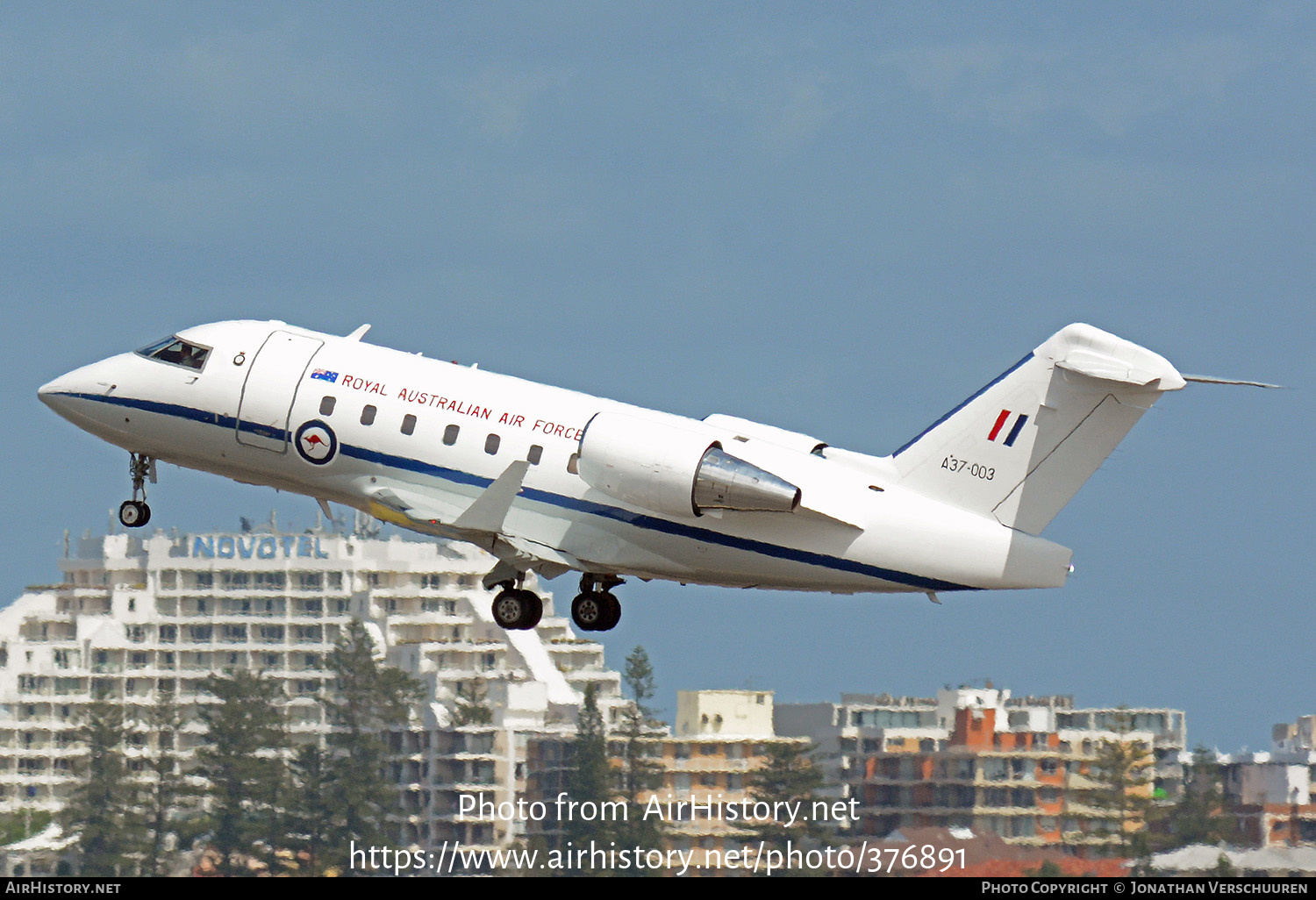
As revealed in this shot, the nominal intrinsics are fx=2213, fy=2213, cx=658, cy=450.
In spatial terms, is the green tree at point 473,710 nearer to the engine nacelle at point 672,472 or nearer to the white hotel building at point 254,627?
the white hotel building at point 254,627

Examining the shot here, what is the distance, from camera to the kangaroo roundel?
119 feet

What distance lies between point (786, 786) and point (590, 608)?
A: 25986mm

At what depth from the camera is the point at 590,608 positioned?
121ft

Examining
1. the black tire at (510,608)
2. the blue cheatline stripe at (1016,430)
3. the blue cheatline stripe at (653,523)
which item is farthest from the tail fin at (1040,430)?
the black tire at (510,608)

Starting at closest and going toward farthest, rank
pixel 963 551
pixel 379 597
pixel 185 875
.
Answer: pixel 963 551, pixel 185 875, pixel 379 597

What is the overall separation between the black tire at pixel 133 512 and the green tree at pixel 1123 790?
26136 mm

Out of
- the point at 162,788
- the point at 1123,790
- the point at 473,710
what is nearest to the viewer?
the point at 1123,790

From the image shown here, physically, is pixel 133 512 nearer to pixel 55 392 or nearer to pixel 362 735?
pixel 55 392

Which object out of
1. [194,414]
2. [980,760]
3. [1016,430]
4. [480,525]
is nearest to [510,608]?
[480,525]

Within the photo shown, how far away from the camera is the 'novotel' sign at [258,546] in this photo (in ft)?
373

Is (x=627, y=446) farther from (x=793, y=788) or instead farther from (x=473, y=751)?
(x=473, y=751)
